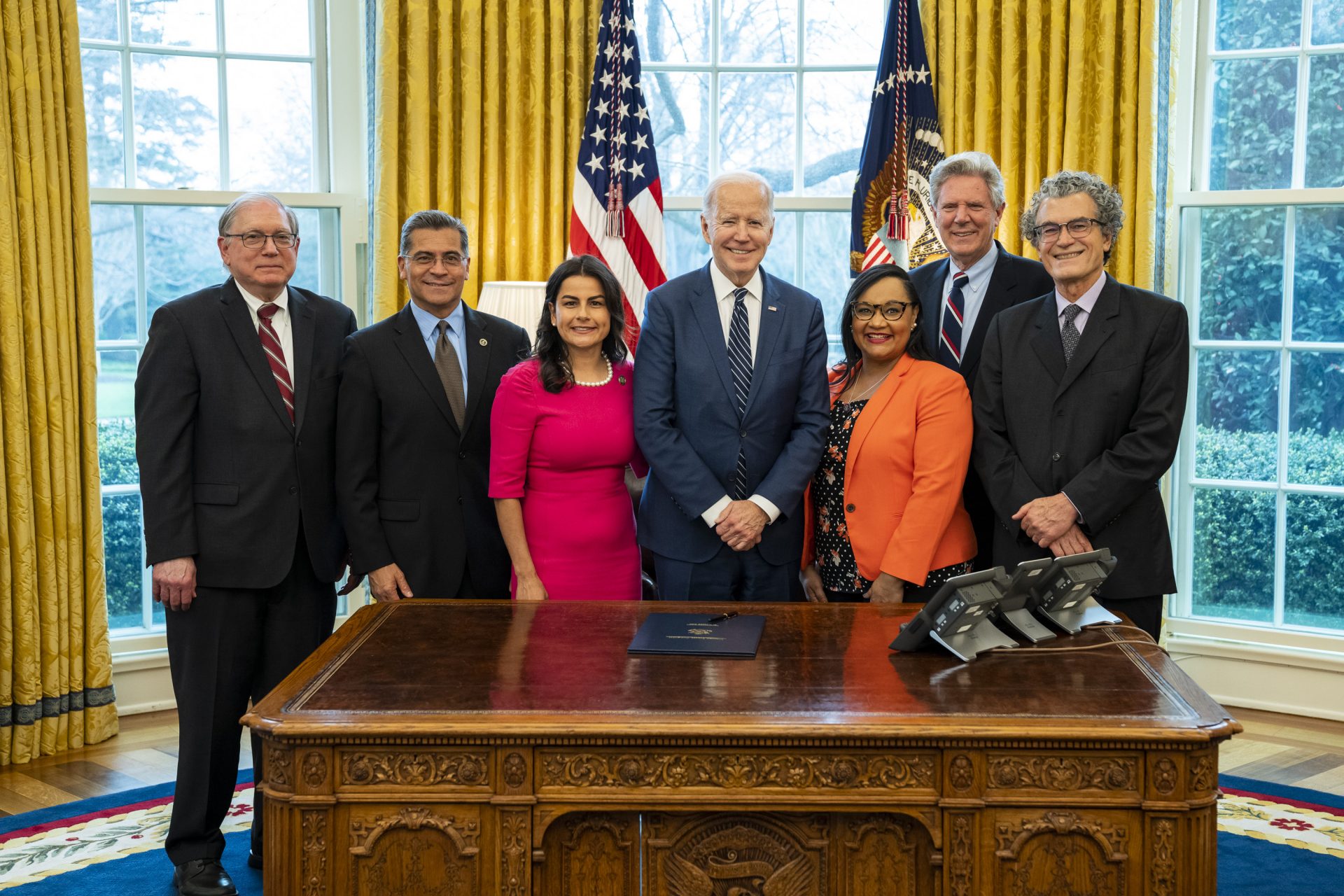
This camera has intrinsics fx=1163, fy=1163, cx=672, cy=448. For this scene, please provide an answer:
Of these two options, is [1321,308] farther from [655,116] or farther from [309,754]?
[309,754]

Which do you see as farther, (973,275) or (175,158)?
(175,158)

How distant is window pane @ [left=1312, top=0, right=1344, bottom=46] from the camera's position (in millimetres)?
4250

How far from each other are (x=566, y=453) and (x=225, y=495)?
0.79 meters

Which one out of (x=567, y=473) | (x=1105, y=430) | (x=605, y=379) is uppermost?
(x=605, y=379)

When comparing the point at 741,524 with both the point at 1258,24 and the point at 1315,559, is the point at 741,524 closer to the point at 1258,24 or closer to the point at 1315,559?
the point at 1315,559

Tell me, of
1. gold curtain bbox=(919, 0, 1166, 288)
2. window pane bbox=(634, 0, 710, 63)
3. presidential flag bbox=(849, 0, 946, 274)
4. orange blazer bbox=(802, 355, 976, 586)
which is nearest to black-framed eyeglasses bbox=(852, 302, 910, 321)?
orange blazer bbox=(802, 355, 976, 586)

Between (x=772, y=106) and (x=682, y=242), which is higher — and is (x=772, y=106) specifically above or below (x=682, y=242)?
above

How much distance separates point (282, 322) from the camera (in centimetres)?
280

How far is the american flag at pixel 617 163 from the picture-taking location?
14.4ft

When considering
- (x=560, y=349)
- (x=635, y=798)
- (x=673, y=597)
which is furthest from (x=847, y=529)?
(x=635, y=798)

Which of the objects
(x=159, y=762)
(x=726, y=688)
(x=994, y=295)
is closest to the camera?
(x=726, y=688)

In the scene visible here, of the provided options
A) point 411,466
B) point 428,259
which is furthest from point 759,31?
point 411,466

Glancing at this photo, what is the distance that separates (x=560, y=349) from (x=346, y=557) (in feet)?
2.55

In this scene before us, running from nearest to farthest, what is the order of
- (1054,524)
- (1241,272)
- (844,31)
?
(1054,524) < (1241,272) < (844,31)
